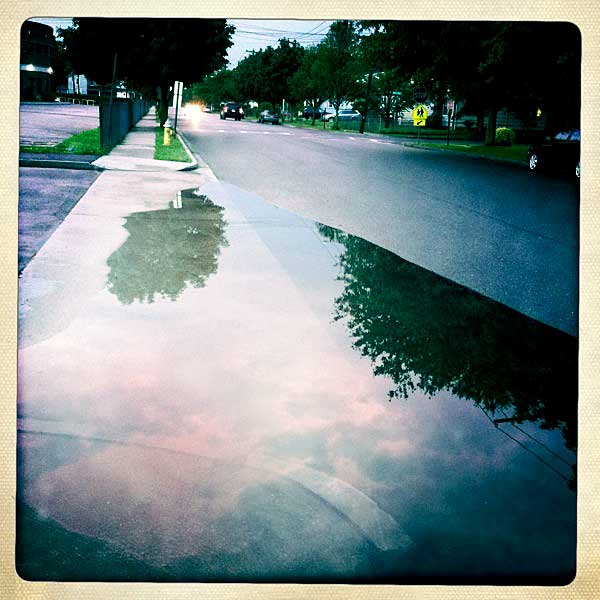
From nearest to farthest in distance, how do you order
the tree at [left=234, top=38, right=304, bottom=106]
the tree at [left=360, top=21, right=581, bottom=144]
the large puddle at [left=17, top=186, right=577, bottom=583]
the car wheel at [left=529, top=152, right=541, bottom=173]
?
the large puddle at [left=17, top=186, right=577, bottom=583], the car wheel at [left=529, top=152, right=541, bottom=173], the tree at [left=360, top=21, right=581, bottom=144], the tree at [left=234, top=38, right=304, bottom=106]

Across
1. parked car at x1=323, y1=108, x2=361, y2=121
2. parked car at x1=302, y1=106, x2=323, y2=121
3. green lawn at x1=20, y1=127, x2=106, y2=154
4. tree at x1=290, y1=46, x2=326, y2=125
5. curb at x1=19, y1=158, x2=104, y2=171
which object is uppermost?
tree at x1=290, y1=46, x2=326, y2=125

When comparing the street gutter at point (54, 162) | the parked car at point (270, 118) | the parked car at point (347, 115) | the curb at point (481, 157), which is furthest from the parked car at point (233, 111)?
the street gutter at point (54, 162)

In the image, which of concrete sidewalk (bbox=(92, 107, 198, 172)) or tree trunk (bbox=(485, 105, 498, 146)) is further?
tree trunk (bbox=(485, 105, 498, 146))

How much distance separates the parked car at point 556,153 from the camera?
17.7 m

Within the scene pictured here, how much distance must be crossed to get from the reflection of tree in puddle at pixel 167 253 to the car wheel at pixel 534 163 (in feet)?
38.2

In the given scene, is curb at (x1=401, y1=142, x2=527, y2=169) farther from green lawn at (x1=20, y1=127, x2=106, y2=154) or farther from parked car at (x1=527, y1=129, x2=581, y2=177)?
green lawn at (x1=20, y1=127, x2=106, y2=154)

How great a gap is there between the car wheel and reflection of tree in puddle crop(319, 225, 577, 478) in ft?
45.1

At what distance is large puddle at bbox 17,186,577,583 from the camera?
2.77 metres

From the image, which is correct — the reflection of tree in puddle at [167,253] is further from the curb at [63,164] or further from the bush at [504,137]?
the bush at [504,137]

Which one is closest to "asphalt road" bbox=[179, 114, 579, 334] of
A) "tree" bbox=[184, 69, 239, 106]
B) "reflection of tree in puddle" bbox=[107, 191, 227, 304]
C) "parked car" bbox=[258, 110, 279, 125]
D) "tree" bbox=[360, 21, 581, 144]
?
"reflection of tree in puddle" bbox=[107, 191, 227, 304]

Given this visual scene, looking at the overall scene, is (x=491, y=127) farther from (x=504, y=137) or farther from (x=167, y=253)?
(x=167, y=253)

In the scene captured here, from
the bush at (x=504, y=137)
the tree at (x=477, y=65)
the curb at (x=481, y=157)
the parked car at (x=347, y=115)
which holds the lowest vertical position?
the curb at (x=481, y=157)

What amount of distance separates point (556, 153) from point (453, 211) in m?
8.18

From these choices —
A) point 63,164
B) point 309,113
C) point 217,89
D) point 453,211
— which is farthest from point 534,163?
point 217,89
